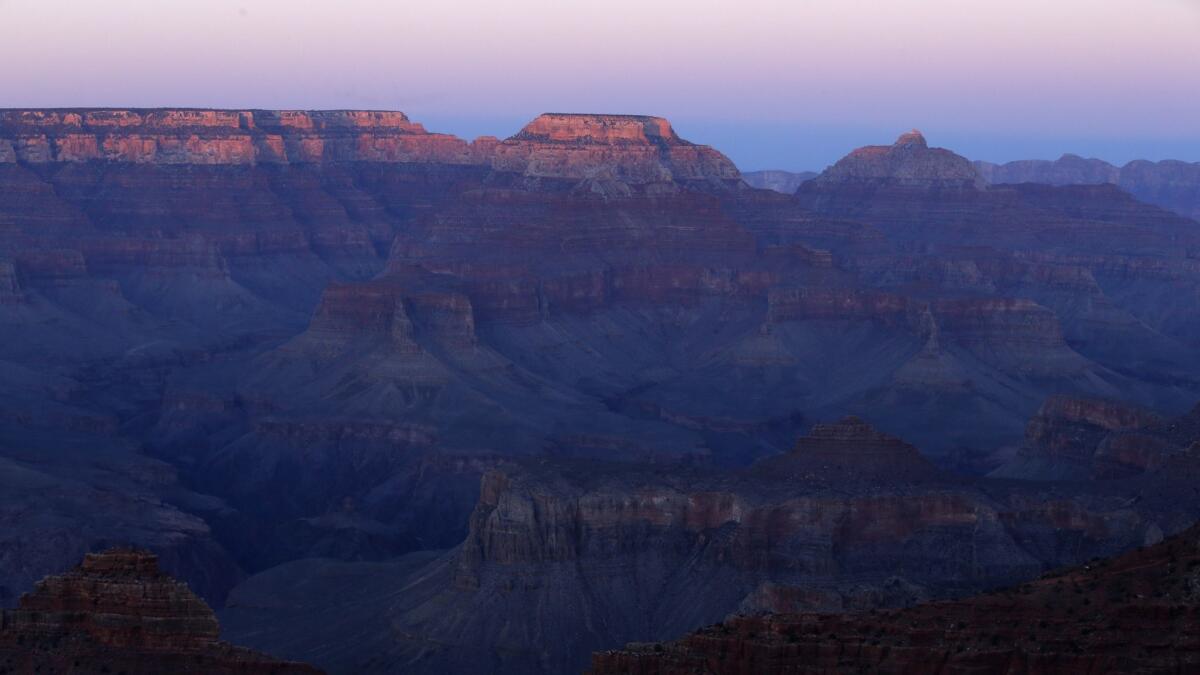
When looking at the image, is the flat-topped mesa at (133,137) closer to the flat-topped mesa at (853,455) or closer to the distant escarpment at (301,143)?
the distant escarpment at (301,143)

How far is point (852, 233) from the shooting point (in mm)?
165000

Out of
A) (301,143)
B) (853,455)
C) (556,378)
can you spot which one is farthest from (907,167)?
(853,455)

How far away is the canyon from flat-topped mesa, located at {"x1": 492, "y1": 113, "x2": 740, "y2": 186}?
A: 349 millimetres

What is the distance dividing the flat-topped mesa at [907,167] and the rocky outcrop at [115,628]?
14197 centimetres

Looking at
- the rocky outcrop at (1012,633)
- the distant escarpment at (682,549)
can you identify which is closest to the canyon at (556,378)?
the distant escarpment at (682,549)

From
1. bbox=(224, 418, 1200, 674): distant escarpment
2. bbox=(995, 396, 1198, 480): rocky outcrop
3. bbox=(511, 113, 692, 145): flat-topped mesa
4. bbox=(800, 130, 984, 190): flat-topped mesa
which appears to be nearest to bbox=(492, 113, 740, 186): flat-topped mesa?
bbox=(511, 113, 692, 145): flat-topped mesa

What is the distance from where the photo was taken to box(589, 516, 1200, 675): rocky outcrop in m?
35.0

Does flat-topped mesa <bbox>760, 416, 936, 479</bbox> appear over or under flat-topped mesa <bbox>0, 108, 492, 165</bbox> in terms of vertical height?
under

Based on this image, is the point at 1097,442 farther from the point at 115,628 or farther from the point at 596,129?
the point at 596,129

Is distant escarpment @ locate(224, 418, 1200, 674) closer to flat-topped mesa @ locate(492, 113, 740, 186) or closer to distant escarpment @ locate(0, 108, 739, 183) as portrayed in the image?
flat-topped mesa @ locate(492, 113, 740, 186)

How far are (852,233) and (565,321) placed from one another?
29286 millimetres

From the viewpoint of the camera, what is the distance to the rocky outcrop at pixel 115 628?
141 feet

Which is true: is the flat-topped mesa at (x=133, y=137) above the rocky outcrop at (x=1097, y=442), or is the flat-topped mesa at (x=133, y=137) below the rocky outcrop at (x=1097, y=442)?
above

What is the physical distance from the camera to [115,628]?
43.1 m
